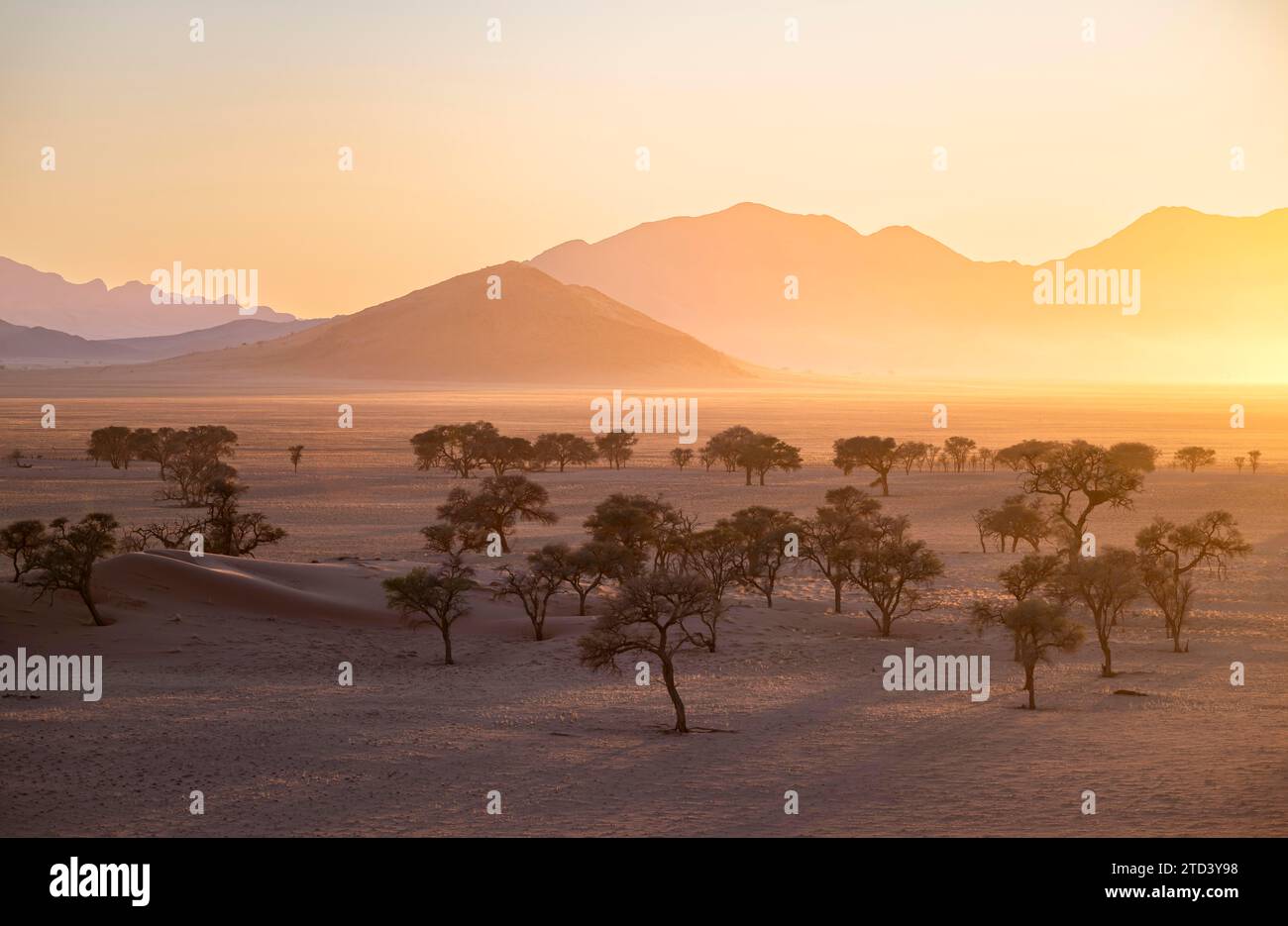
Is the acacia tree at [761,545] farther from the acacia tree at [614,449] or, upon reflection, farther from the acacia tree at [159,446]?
the acacia tree at [159,446]

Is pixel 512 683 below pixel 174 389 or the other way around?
below

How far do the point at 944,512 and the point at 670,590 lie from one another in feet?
120

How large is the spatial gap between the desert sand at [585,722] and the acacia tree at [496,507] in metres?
2.04

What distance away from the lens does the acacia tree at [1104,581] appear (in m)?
28.8

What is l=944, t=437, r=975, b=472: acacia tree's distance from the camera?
79.8 metres

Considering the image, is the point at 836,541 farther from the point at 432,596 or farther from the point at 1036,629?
the point at 432,596

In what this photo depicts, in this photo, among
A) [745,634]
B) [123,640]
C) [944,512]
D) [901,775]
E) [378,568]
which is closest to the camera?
[901,775]

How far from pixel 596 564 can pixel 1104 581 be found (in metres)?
13.9

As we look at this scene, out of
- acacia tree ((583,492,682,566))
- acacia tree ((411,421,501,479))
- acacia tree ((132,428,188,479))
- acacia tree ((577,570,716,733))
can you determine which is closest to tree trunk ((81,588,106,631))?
acacia tree ((577,570,716,733))

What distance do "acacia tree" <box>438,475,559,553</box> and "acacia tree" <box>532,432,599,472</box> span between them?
28.6m

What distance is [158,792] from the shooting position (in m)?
17.6

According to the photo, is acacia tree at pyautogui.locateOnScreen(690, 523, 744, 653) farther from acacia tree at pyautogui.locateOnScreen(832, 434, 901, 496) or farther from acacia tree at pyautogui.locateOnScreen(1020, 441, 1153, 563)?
acacia tree at pyautogui.locateOnScreen(832, 434, 901, 496)
